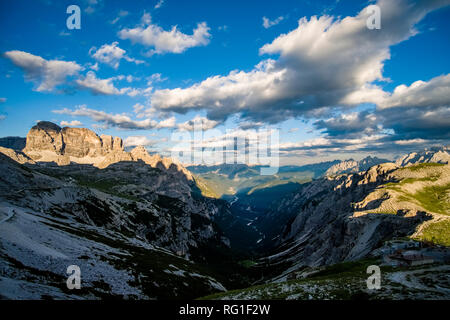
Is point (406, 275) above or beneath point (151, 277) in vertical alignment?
above

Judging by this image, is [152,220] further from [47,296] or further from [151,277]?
[47,296]

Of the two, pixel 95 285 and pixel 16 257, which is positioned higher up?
pixel 16 257

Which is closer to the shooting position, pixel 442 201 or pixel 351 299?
pixel 351 299

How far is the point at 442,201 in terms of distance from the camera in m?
134

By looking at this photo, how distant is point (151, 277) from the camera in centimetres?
5581

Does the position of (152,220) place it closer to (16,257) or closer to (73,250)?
(73,250)

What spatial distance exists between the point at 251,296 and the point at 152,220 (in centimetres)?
17188
